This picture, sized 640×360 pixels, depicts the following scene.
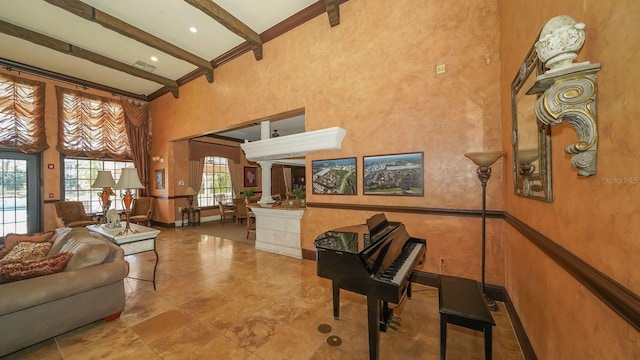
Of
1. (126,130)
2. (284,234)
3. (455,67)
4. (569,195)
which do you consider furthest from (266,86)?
(126,130)

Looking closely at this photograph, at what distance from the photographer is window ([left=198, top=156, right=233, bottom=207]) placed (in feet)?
29.0

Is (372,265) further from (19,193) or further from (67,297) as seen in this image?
(19,193)

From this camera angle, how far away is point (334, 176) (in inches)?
160

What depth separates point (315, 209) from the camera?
169 inches

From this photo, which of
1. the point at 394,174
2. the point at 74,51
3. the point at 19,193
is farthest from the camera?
the point at 19,193

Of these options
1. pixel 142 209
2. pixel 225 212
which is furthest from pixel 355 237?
pixel 142 209

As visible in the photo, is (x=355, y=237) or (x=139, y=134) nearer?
(x=355, y=237)

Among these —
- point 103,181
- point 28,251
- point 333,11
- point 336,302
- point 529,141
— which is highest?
point 333,11

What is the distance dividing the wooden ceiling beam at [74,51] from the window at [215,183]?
10.4 feet

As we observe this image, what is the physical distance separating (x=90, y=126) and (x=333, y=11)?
7.52 metres

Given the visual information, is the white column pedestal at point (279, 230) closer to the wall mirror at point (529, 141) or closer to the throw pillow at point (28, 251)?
the throw pillow at point (28, 251)

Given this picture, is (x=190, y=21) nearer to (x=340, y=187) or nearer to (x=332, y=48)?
(x=332, y=48)

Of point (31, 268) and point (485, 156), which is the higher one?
point (485, 156)

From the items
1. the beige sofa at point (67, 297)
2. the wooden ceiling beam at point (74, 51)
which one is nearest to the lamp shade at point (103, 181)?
the beige sofa at point (67, 297)
